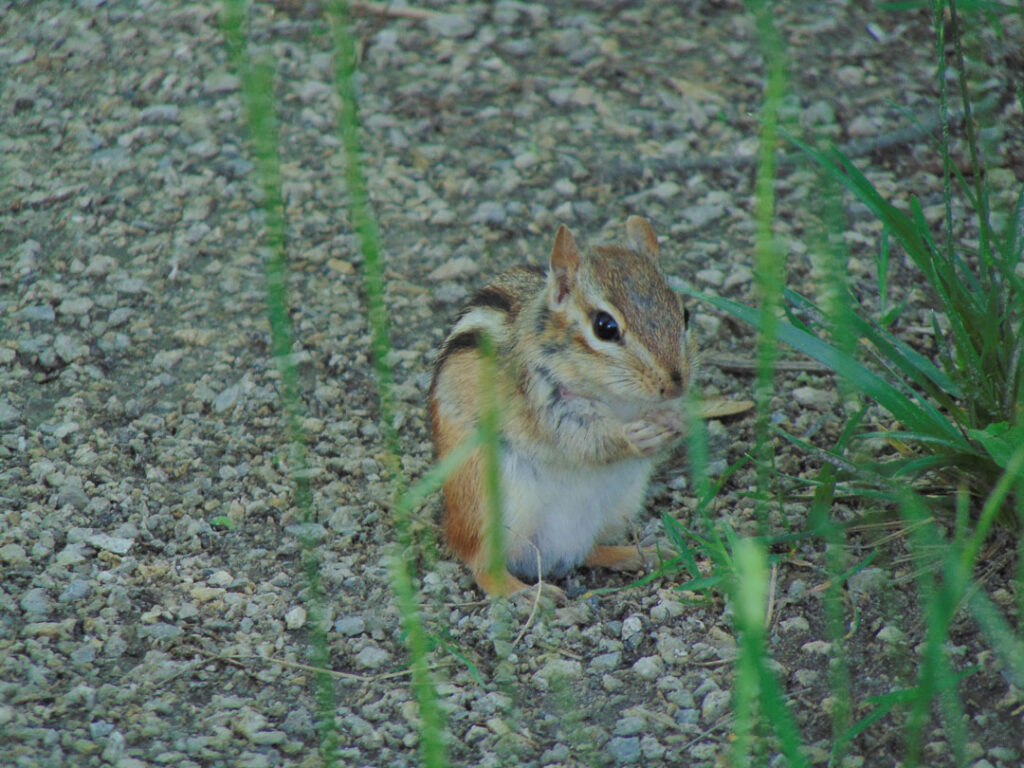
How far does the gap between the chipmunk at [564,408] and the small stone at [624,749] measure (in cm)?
66

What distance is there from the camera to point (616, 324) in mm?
3523

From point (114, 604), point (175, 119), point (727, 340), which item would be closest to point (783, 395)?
point (727, 340)

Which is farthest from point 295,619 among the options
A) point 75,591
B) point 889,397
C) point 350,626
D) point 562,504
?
point 889,397

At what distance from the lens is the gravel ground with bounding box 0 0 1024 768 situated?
3.20 meters

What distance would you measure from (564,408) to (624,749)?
3.53ft

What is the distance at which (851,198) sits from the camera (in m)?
5.24

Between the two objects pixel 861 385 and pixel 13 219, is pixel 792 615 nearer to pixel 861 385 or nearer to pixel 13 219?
pixel 861 385

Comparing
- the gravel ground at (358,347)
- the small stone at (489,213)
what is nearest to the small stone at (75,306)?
the gravel ground at (358,347)

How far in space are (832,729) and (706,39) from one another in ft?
13.5

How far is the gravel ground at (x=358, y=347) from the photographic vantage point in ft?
10.5

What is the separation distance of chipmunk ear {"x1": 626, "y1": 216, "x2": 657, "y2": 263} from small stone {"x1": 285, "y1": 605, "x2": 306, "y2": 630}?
1562 mm

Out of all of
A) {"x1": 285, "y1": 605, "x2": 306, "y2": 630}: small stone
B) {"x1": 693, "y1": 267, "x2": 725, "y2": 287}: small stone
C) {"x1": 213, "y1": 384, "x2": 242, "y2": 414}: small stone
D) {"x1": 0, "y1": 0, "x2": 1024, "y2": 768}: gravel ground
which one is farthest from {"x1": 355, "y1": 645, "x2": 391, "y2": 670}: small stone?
{"x1": 693, "y1": 267, "x2": 725, "y2": 287}: small stone

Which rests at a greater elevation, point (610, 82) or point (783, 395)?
point (610, 82)

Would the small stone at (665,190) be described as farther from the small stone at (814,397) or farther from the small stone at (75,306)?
the small stone at (75,306)
